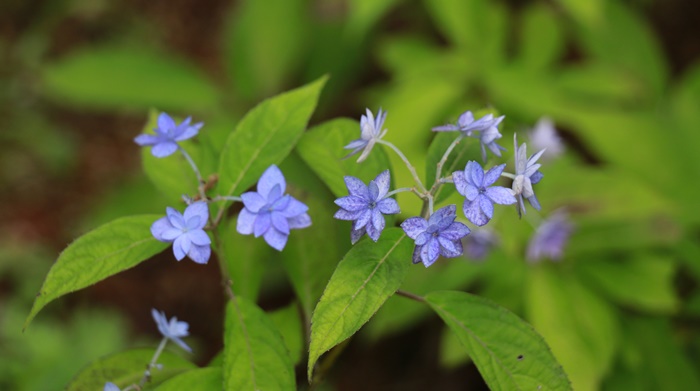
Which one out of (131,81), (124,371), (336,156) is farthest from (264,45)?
(124,371)

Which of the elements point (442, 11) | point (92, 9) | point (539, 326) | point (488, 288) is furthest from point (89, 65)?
point (539, 326)

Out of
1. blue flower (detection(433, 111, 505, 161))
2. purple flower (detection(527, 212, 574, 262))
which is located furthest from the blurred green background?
blue flower (detection(433, 111, 505, 161))

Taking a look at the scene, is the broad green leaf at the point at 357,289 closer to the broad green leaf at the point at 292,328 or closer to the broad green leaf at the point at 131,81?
the broad green leaf at the point at 292,328

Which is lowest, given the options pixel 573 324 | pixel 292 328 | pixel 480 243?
pixel 573 324

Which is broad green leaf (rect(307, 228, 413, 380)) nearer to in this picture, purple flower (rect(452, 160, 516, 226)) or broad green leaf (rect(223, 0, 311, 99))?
purple flower (rect(452, 160, 516, 226))

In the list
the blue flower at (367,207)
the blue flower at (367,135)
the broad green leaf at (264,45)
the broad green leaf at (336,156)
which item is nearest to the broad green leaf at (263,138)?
the broad green leaf at (336,156)

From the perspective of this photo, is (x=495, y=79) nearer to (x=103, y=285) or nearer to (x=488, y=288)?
(x=488, y=288)

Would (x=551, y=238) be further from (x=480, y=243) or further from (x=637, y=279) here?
(x=637, y=279)
